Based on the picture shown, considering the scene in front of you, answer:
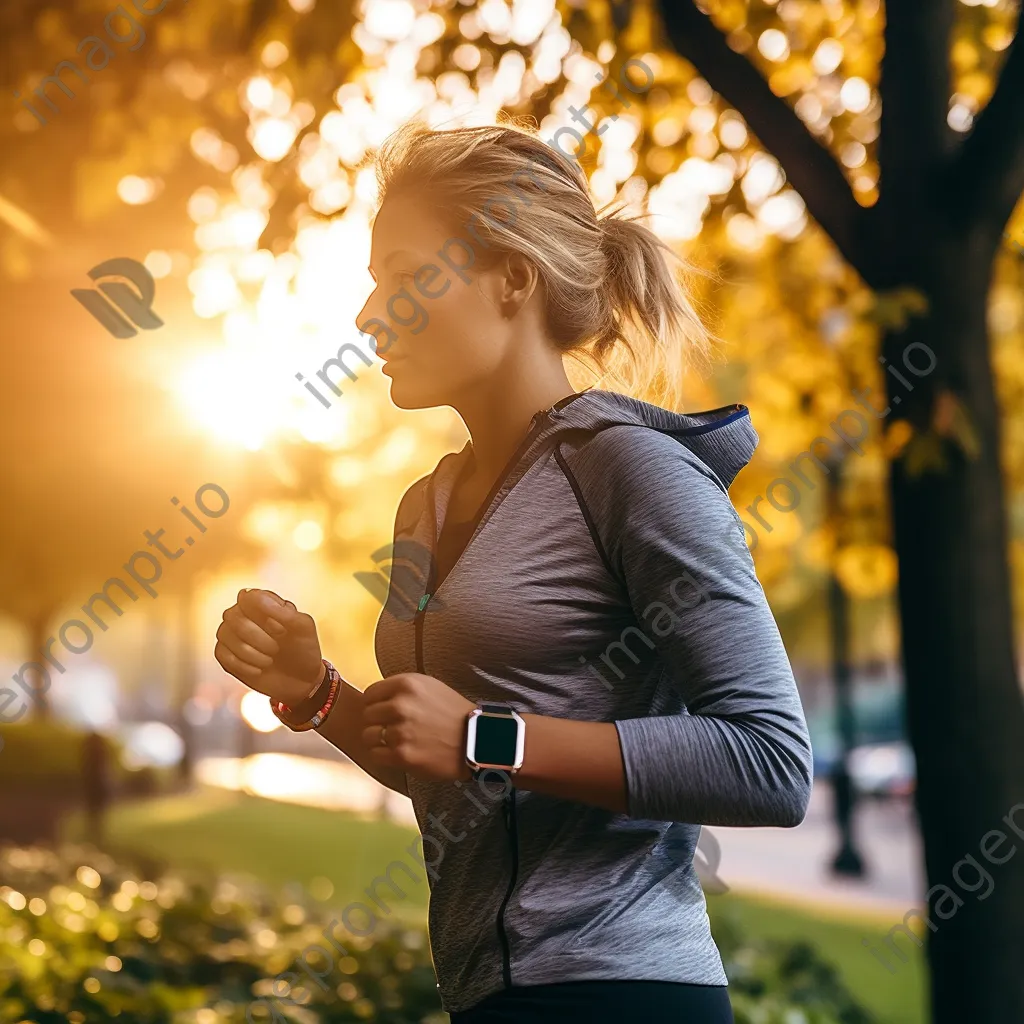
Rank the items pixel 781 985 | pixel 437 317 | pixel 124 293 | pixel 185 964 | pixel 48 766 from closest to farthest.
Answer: pixel 437 317 → pixel 185 964 → pixel 781 985 → pixel 124 293 → pixel 48 766

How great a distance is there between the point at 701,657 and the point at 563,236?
2.30ft

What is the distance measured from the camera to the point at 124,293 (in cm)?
618

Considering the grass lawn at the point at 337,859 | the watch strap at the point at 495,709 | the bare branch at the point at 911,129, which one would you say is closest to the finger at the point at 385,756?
the watch strap at the point at 495,709

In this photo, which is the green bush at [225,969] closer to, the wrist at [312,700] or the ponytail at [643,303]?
the wrist at [312,700]

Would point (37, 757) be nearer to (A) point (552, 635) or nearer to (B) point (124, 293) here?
(B) point (124, 293)

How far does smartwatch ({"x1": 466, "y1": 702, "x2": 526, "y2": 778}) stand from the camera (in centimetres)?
143

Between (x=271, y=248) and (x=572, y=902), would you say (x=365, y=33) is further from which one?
(x=572, y=902)

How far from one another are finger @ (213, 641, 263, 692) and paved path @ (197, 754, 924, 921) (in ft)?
16.3

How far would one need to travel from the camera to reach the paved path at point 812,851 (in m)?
12.9

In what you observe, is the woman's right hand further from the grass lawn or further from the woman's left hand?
the grass lawn

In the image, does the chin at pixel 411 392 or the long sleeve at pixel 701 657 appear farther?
the chin at pixel 411 392

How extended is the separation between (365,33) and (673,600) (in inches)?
171

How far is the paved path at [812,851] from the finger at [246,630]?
197 inches

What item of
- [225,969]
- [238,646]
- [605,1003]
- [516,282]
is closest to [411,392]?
[516,282]
